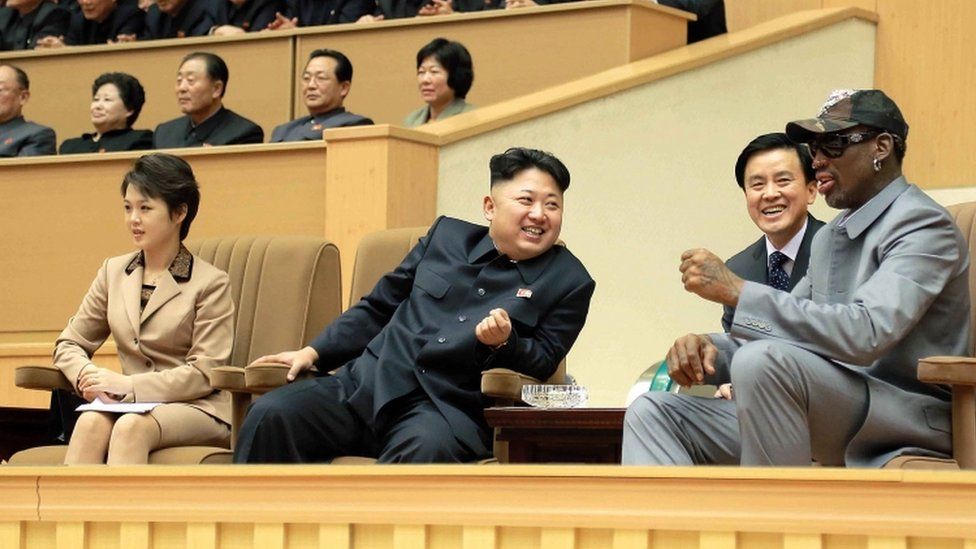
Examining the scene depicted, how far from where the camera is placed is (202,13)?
7668 mm

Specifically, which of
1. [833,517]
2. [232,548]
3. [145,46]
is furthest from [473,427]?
[145,46]

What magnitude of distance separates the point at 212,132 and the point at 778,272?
10.5 ft

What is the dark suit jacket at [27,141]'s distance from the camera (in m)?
6.73

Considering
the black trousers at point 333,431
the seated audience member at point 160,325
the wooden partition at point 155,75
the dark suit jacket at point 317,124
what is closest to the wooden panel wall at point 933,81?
the dark suit jacket at point 317,124

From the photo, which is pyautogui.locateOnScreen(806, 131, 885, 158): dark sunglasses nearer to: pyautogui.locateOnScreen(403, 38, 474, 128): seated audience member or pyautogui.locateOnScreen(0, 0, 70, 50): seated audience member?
pyautogui.locateOnScreen(403, 38, 474, 128): seated audience member

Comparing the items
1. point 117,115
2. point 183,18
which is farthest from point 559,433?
point 183,18

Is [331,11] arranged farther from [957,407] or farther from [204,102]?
[957,407]

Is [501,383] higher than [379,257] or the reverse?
the reverse

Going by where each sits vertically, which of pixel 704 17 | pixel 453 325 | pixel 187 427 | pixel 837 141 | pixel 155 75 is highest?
pixel 704 17

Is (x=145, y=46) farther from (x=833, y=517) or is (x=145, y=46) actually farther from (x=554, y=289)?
(x=833, y=517)

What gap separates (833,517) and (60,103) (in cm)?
603

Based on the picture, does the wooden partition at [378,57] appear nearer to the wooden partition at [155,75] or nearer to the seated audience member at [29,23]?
the wooden partition at [155,75]

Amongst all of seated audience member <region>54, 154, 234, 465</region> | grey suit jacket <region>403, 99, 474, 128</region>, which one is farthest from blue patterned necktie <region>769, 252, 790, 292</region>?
grey suit jacket <region>403, 99, 474, 128</region>

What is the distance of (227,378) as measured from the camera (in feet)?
12.0
